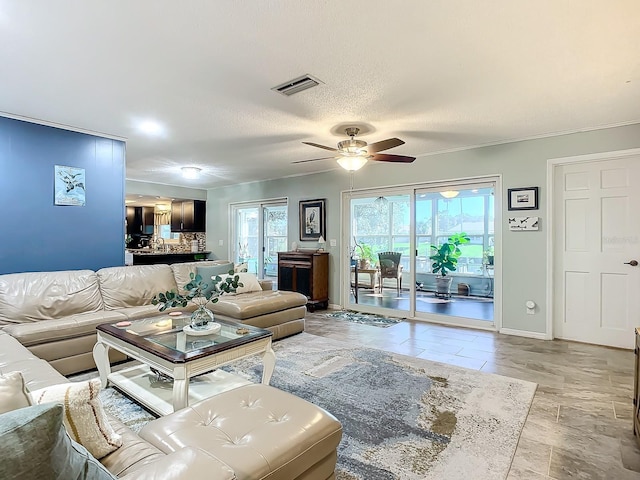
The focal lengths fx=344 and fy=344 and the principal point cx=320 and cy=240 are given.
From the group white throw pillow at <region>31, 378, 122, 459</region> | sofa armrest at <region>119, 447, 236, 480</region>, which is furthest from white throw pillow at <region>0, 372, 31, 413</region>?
sofa armrest at <region>119, 447, 236, 480</region>

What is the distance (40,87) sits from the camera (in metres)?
2.93

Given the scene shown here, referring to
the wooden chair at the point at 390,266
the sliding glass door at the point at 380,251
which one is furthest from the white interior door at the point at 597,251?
the wooden chair at the point at 390,266

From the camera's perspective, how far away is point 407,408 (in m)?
2.45

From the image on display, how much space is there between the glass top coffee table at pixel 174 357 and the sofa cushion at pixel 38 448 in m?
1.32

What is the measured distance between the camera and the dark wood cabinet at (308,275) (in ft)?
19.2

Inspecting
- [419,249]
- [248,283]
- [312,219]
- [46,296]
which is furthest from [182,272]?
[419,249]

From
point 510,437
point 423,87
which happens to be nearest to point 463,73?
point 423,87

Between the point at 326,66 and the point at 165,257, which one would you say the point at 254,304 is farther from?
the point at 165,257

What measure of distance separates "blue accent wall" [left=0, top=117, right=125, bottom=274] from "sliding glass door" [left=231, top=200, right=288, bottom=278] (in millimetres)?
2913

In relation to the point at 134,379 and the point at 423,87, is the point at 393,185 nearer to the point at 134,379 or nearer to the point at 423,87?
the point at 423,87

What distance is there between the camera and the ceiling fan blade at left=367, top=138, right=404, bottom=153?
3.30 metres

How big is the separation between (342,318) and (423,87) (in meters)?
3.52

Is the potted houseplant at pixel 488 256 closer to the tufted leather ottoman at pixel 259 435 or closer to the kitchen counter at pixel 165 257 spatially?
the tufted leather ottoman at pixel 259 435

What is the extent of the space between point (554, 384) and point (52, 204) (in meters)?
5.43
